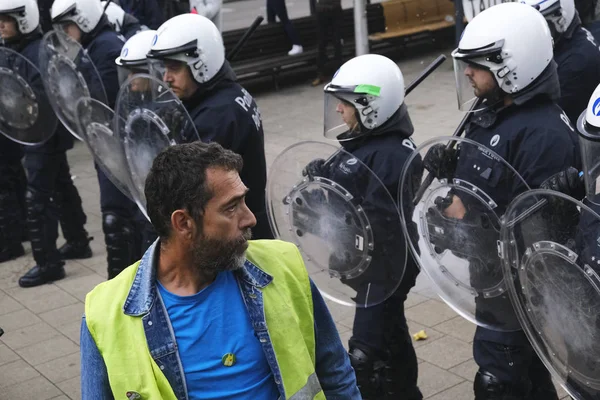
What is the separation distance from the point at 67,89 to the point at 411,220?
10.6ft

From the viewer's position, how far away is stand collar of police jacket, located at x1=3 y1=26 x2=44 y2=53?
704 centimetres

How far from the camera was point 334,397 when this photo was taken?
8.94 ft

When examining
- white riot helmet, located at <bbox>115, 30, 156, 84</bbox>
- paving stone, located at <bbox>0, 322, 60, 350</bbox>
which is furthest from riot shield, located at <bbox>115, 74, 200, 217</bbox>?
paving stone, located at <bbox>0, 322, 60, 350</bbox>

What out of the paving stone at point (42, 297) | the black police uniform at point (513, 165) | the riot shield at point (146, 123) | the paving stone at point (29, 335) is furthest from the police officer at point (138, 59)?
the black police uniform at point (513, 165)

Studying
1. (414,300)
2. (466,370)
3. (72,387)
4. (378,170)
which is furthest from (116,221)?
(378,170)

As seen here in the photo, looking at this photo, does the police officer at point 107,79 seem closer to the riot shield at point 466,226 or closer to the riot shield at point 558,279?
the riot shield at point 466,226

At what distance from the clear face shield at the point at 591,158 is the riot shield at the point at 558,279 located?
148 millimetres

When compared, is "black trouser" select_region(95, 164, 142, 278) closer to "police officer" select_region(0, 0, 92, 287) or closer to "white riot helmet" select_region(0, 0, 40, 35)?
"police officer" select_region(0, 0, 92, 287)

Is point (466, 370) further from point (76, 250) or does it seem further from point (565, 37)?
point (76, 250)

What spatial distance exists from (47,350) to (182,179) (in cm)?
383

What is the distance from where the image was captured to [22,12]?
6.94m

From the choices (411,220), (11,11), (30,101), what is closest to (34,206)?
(30,101)

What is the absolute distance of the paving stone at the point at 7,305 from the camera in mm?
6732

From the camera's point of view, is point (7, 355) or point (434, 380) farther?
point (7, 355)
